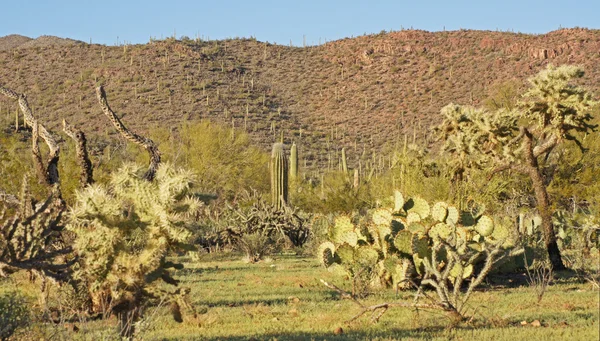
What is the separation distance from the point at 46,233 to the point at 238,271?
28.3 ft

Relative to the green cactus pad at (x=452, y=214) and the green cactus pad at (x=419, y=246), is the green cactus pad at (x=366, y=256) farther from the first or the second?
the green cactus pad at (x=452, y=214)

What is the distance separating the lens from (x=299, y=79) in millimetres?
71375

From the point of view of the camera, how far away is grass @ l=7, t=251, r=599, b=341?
801 cm

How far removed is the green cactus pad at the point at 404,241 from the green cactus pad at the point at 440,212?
63cm

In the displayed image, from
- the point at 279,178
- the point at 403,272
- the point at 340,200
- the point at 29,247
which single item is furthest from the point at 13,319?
the point at 340,200

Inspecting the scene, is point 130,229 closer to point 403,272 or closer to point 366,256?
point 403,272

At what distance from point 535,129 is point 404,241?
3.52 metres

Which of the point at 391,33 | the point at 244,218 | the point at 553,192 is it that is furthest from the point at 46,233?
the point at 391,33

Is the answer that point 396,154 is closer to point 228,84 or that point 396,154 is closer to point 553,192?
point 553,192

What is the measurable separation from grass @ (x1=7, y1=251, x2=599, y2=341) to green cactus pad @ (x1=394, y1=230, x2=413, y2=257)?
0.68m

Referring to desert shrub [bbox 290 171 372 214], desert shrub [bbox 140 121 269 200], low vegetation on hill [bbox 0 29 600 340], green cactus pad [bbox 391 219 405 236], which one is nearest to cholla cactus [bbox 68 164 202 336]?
low vegetation on hill [bbox 0 29 600 340]

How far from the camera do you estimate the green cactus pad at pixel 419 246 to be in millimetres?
11578

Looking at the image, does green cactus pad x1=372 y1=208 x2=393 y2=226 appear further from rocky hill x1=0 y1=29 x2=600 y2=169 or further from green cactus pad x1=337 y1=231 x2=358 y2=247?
rocky hill x1=0 y1=29 x2=600 y2=169

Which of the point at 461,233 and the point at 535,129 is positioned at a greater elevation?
the point at 535,129
